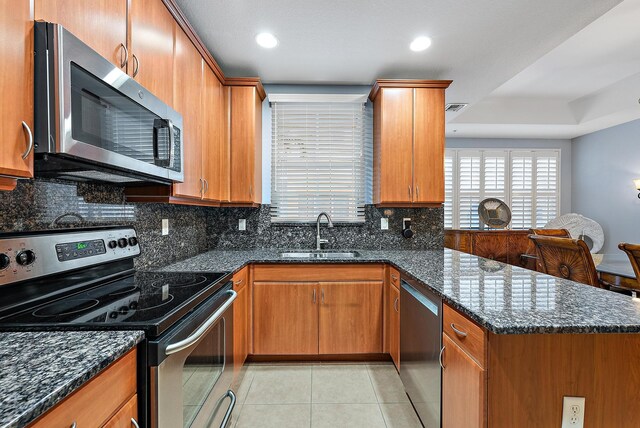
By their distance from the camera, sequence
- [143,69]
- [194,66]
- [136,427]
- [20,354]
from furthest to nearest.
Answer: [194,66], [143,69], [136,427], [20,354]

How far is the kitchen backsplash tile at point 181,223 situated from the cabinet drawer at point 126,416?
0.75 m

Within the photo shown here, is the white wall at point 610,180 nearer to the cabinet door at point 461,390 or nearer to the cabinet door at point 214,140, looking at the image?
the cabinet door at point 461,390

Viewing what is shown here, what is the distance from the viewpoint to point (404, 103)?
2.51 meters

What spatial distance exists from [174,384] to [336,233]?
1.99 m

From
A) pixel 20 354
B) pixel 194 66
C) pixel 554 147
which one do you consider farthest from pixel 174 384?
pixel 554 147

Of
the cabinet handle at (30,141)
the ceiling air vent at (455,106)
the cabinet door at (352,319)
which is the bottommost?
the cabinet door at (352,319)

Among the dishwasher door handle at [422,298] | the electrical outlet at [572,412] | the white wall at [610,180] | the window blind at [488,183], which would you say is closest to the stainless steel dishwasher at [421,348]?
the dishwasher door handle at [422,298]

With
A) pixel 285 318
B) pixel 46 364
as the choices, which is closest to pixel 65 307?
pixel 46 364

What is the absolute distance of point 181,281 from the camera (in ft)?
4.81

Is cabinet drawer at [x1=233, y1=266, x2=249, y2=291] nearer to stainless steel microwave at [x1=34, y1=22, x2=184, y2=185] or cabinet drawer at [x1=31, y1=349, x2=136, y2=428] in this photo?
stainless steel microwave at [x1=34, y1=22, x2=184, y2=185]

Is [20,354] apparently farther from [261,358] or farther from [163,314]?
[261,358]

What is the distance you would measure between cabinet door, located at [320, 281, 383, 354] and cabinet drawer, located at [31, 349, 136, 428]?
1.55 m

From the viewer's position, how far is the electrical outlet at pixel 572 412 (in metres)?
0.98

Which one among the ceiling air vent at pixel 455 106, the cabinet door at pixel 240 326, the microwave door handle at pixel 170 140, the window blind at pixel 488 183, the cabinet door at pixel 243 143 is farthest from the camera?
the window blind at pixel 488 183
